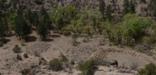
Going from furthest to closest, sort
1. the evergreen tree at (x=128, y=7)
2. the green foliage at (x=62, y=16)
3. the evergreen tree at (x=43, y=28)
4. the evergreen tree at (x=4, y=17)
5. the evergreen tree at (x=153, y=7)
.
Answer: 1. the evergreen tree at (x=128, y=7)
2. the evergreen tree at (x=153, y=7)
3. the green foliage at (x=62, y=16)
4. the evergreen tree at (x=4, y=17)
5. the evergreen tree at (x=43, y=28)

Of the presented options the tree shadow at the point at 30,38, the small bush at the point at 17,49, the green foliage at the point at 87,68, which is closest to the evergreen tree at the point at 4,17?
the tree shadow at the point at 30,38

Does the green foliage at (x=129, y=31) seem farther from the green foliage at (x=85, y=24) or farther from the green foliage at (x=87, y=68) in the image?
the green foliage at (x=87, y=68)

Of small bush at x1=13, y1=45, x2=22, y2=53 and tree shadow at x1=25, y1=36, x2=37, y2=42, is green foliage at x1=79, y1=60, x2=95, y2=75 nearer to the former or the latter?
small bush at x1=13, y1=45, x2=22, y2=53

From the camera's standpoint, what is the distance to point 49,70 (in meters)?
48.2

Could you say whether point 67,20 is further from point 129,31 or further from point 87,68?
point 87,68

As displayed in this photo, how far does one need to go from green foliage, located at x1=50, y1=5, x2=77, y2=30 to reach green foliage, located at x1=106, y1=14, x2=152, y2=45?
27.8 ft

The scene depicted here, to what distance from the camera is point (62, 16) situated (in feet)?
224

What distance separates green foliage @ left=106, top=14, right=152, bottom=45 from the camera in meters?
58.5

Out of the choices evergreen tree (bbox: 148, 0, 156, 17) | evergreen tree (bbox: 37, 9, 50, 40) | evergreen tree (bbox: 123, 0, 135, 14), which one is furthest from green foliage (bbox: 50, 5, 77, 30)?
evergreen tree (bbox: 148, 0, 156, 17)

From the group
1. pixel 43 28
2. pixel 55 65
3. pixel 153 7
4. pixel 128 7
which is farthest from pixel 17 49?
pixel 153 7

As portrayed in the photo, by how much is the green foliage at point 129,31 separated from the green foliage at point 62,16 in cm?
846

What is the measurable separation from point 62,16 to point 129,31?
14.3 meters

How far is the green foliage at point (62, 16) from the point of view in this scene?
2596 inches

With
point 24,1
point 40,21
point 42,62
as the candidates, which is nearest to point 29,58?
point 42,62
